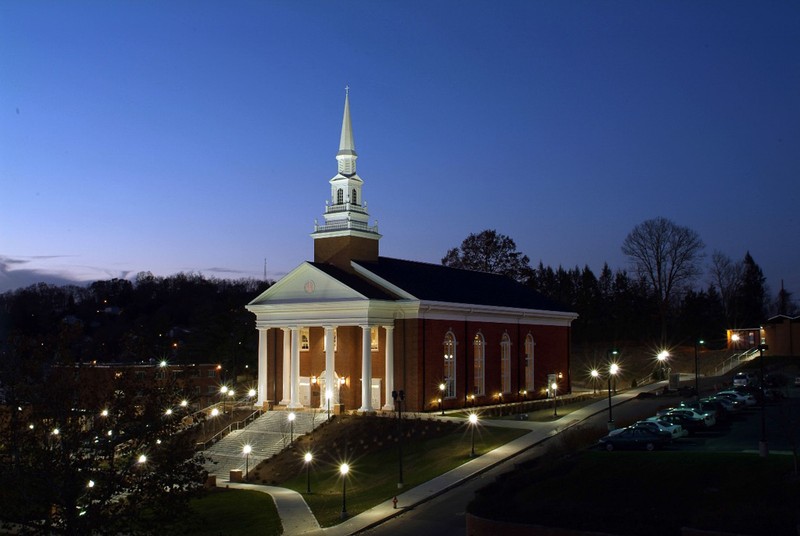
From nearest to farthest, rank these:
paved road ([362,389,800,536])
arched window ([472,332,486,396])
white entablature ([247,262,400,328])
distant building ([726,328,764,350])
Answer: paved road ([362,389,800,536]), white entablature ([247,262,400,328]), arched window ([472,332,486,396]), distant building ([726,328,764,350])

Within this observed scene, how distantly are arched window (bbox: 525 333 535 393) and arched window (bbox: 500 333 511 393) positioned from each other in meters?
3.44

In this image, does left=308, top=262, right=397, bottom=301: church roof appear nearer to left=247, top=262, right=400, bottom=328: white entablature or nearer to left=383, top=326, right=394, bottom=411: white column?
left=247, top=262, right=400, bottom=328: white entablature

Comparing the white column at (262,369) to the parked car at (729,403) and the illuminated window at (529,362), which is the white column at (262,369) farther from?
the parked car at (729,403)

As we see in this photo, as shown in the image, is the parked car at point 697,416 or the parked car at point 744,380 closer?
the parked car at point 697,416

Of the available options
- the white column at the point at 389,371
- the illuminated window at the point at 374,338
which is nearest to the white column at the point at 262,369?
the illuminated window at the point at 374,338

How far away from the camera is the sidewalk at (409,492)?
37219 millimetres

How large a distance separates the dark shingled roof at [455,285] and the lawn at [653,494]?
30.4m

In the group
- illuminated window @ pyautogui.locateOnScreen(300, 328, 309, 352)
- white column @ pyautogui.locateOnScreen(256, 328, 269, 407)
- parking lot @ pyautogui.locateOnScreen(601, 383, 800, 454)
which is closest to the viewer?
parking lot @ pyautogui.locateOnScreen(601, 383, 800, 454)

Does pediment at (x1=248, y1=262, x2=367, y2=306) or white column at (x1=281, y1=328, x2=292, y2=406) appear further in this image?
white column at (x1=281, y1=328, x2=292, y2=406)

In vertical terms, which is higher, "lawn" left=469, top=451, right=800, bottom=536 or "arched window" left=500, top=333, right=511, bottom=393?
"arched window" left=500, top=333, right=511, bottom=393

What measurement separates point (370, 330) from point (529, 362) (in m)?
19.9

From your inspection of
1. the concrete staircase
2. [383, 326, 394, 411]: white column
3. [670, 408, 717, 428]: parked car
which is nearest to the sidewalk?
the concrete staircase

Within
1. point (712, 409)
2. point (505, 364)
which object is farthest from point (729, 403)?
point (505, 364)

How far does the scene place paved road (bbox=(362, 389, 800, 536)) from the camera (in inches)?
1382
